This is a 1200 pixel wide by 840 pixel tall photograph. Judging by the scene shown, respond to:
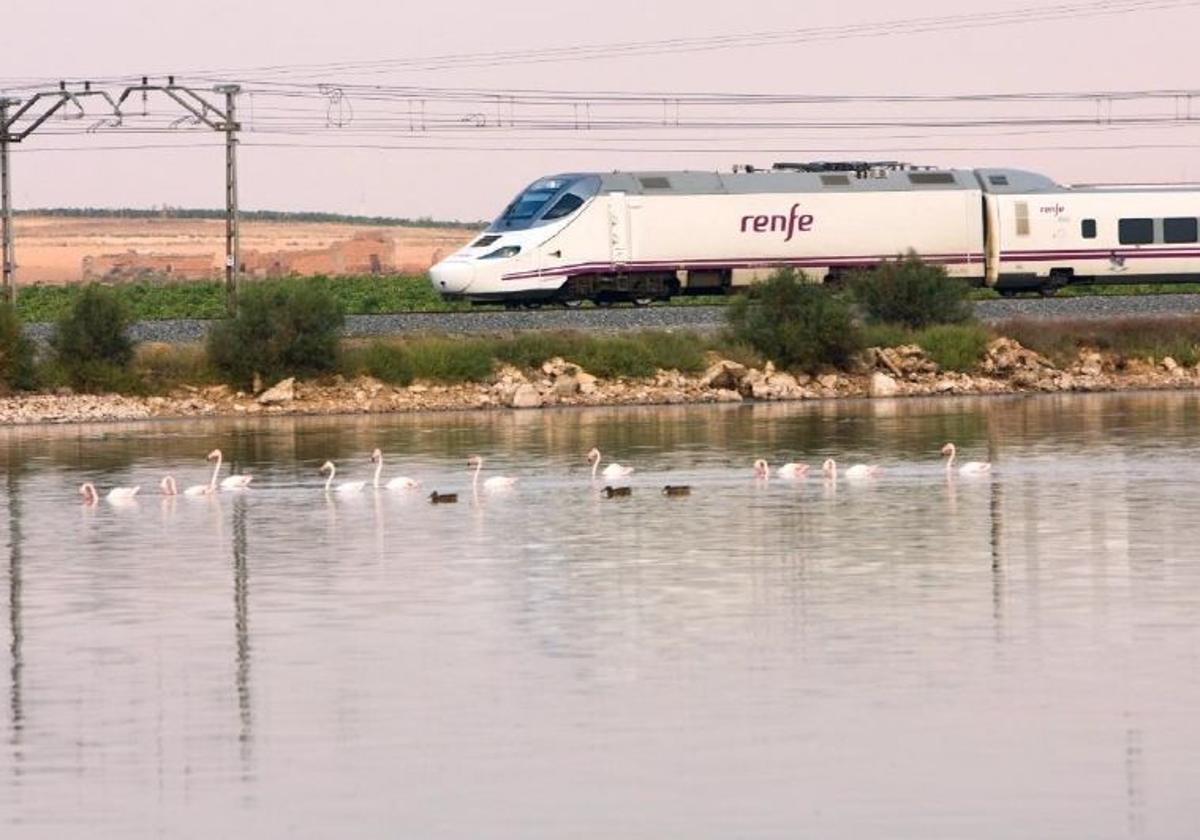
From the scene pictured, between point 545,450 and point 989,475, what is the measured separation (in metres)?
10.0

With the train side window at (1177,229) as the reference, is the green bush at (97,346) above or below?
below

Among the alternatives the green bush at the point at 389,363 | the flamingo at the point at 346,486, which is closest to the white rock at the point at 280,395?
the green bush at the point at 389,363

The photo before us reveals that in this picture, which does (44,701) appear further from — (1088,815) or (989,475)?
(989,475)

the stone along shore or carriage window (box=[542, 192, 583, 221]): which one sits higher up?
carriage window (box=[542, 192, 583, 221])

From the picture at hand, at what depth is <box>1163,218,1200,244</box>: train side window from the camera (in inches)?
2852

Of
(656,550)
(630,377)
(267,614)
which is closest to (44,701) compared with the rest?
(267,614)

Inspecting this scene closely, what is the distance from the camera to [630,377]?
64.1m

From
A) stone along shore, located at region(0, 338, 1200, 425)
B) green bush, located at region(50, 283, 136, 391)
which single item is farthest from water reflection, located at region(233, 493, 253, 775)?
green bush, located at region(50, 283, 136, 391)

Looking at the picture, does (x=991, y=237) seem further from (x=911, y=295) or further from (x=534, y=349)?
(x=534, y=349)

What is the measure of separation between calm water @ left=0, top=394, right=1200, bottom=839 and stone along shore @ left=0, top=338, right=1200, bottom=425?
61.4ft

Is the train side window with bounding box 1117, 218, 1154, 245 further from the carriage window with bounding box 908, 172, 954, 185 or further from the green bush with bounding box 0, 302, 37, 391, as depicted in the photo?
the green bush with bounding box 0, 302, 37, 391

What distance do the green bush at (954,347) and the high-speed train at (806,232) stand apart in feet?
17.0

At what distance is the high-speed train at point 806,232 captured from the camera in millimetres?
67812

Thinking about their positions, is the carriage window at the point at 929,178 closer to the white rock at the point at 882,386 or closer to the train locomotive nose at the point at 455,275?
the white rock at the point at 882,386
